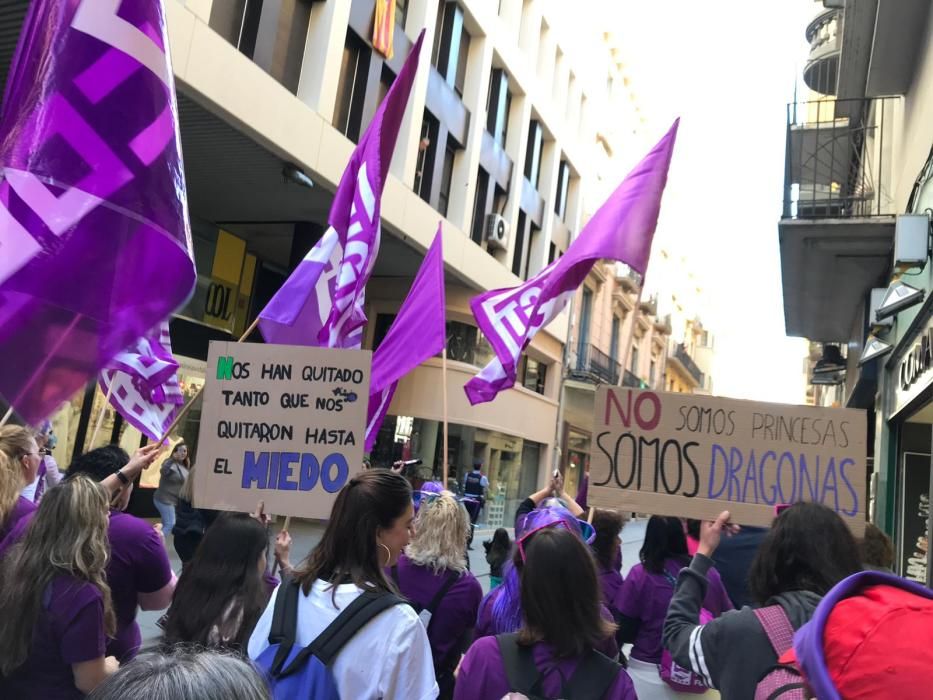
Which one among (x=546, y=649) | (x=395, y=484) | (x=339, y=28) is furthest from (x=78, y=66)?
(x=339, y=28)

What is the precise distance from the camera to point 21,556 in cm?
280

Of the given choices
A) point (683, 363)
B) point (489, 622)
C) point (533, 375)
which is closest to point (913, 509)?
point (489, 622)

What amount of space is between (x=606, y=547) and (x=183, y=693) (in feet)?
13.6

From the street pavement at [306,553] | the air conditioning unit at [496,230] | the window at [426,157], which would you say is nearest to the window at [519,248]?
the air conditioning unit at [496,230]

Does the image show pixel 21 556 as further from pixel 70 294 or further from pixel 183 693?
pixel 183 693

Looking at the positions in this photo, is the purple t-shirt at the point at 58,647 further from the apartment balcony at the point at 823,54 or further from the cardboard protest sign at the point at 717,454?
the apartment balcony at the point at 823,54

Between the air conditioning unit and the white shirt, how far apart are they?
2042 centimetres

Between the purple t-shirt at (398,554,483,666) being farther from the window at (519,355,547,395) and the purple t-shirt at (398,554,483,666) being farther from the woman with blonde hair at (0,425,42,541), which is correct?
the window at (519,355,547,395)

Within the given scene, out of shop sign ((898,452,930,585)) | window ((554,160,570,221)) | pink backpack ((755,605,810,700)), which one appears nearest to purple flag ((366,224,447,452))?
pink backpack ((755,605,810,700))

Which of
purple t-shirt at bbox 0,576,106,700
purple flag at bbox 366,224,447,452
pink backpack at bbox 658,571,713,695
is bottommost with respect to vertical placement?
pink backpack at bbox 658,571,713,695

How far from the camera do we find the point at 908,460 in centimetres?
888

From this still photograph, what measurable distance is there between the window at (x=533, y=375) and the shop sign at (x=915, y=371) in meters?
18.3

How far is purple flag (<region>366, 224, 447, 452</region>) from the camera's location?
6473mm

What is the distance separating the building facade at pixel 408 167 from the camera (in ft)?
40.9
